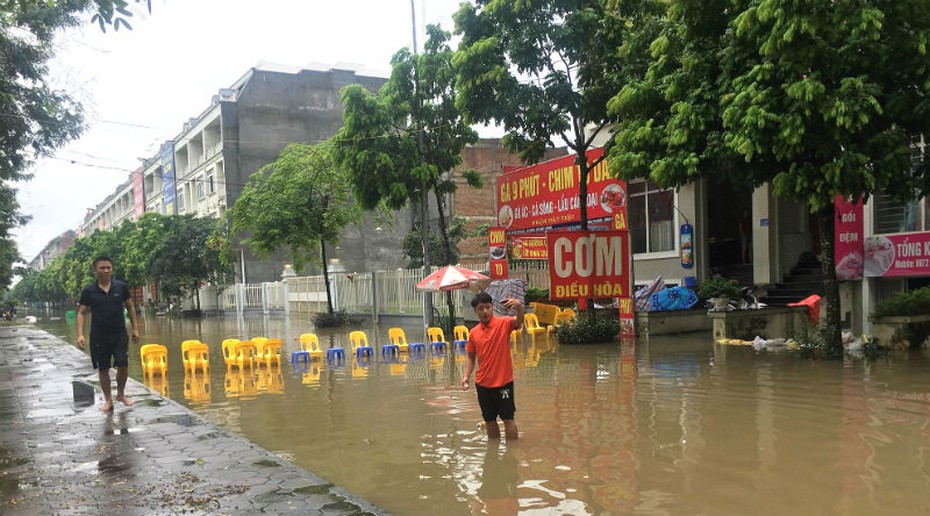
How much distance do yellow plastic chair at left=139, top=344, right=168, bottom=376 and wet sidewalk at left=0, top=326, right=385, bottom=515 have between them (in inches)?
142

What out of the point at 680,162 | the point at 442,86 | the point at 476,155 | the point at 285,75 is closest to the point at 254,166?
the point at 285,75

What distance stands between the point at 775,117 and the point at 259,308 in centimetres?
3589

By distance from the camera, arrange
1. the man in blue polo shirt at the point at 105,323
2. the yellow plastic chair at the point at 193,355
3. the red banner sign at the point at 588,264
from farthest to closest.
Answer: the red banner sign at the point at 588,264, the yellow plastic chair at the point at 193,355, the man in blue polo shirt at the point at 105,323

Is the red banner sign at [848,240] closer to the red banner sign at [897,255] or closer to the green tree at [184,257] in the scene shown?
the red banner sign at [897,255]

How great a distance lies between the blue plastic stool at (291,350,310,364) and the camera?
1388 centimetres

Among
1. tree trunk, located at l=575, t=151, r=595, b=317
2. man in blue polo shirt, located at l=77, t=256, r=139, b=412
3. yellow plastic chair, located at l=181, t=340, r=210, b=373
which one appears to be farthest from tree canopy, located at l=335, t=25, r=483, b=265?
man in blue polo shirt, located at l=77, t=256, r=139, b=412

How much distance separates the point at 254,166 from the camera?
153 feet

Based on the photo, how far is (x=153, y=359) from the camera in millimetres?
12820

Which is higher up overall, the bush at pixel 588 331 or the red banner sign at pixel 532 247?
the red banner sign at pixel 532 247

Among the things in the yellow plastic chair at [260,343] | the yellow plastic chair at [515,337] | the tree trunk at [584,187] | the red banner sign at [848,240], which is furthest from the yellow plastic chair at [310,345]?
the red banner sign at [848,240]

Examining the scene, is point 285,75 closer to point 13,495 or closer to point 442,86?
point 442,86

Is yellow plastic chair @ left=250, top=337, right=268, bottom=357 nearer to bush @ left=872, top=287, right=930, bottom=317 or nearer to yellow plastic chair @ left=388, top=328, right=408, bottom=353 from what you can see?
yellow plastic chair @ left=388, top=328, right=408, bottom=353

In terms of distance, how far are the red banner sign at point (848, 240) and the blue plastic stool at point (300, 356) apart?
10.7 m

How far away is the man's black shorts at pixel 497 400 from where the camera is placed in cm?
632
